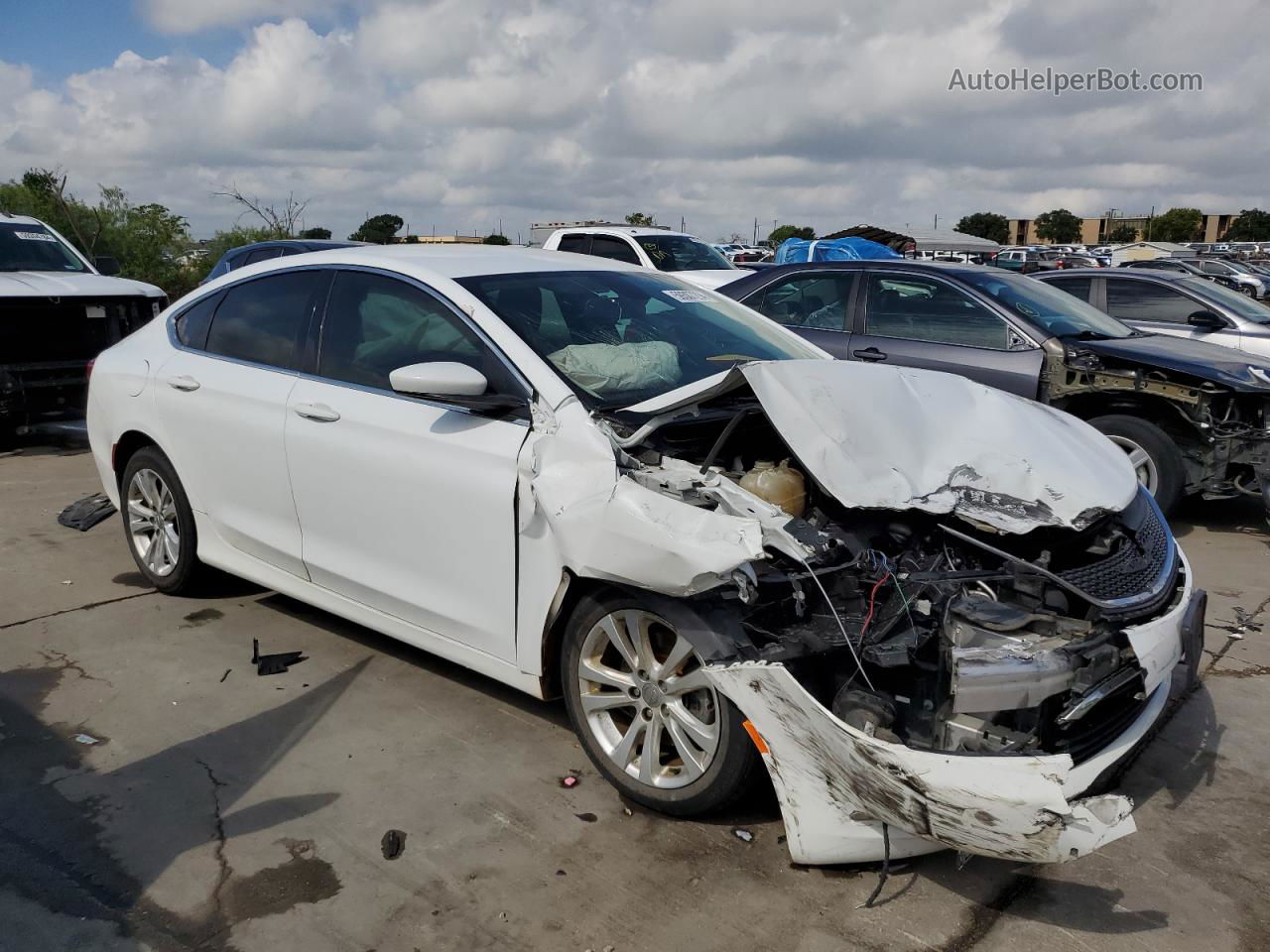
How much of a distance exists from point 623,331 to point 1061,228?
92500 mm

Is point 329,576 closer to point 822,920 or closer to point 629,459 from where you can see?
point 629,459

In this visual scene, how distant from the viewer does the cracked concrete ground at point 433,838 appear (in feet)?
9.23

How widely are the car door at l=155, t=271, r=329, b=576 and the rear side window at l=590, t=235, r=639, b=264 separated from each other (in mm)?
8477

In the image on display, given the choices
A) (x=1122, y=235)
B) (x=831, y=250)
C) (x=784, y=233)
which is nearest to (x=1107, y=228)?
(x=1122, y=235)

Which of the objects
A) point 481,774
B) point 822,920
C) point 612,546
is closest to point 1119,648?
point 822,920

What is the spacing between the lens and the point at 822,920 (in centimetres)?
283

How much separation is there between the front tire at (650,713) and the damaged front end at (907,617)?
16 cm

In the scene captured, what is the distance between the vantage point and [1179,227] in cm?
8450

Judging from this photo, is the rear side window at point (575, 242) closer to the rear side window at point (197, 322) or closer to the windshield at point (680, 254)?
the windshield at point (680, 254)

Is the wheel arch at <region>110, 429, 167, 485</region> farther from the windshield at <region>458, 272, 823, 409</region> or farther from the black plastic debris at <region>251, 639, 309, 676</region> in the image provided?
the windshield at <region>458, 272, 823, 409</region>

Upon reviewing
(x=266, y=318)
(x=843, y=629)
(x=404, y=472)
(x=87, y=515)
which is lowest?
(x=87, y=515)

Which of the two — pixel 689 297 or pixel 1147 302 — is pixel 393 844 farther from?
pixel 1147 302

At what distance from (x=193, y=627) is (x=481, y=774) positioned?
82.1 inches

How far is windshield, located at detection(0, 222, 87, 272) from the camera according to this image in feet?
32.8
